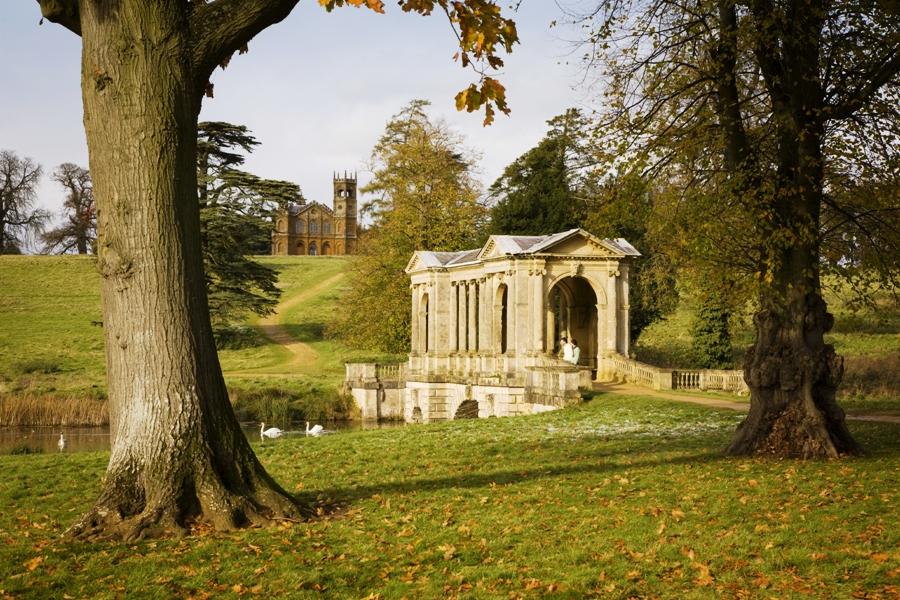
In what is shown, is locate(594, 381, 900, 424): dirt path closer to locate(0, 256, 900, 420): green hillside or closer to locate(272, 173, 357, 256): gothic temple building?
locate(0, 256, 900, 420): green hillside

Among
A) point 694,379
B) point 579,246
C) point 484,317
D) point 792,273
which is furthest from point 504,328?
point 792,273

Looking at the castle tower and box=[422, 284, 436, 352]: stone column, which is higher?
the castle tower

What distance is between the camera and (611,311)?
29938 mm

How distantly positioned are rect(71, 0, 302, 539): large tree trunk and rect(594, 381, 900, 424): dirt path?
1272 cm

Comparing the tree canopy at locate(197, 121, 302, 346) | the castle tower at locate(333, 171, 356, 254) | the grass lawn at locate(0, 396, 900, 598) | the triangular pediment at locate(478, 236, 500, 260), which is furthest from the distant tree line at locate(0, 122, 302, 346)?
the castle tower at locate(333, 171, 356, 254)

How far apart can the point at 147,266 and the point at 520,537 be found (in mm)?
3610

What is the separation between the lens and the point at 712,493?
915 cm

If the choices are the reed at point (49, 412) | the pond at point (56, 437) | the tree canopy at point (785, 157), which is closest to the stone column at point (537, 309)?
the pond at point (56, 437)

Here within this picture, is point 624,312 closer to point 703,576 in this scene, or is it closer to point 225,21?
point 225,21

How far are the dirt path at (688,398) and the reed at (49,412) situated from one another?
48.6ft

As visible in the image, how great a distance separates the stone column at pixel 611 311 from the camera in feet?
97.7

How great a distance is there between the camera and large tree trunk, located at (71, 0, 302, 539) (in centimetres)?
764

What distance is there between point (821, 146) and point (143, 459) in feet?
31.1

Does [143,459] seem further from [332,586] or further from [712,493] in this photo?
[712,493]
